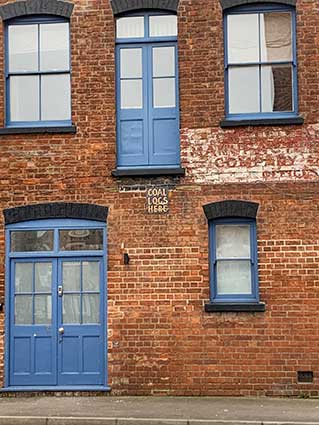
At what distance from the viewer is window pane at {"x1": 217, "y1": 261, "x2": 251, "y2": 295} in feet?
40.6

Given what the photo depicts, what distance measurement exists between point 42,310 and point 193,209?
3.22 meters

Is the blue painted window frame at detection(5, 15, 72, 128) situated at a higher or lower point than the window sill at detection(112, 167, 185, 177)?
higher

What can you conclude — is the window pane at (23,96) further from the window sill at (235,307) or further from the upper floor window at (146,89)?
the window sill at (235,307)

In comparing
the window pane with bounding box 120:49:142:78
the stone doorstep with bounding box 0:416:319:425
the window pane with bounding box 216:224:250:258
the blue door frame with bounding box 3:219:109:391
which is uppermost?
the window pane with bounding box 120:49:142:78

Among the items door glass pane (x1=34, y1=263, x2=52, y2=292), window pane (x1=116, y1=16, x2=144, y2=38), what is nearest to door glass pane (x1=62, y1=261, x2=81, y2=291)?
door glass pane (x1=34, y1=263, x2=52, y2=292)

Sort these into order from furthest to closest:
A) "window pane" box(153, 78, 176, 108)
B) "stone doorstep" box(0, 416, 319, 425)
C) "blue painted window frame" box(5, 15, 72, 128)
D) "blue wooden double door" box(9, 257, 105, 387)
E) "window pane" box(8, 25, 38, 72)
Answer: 1. "window pane" box(8, 25, 38, 72)
2. "blue painted window frame" box(5, 15, 72, 128)
3. "window pane" box(153, 78, 176, 108)
4. "blue wooden double door" box(9, 257, 105, 387)
5. "stone doorstep" box(0, 416, 319, 425)

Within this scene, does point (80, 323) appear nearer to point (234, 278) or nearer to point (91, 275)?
point (91, 275)

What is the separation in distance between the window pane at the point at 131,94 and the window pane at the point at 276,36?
2.28 m

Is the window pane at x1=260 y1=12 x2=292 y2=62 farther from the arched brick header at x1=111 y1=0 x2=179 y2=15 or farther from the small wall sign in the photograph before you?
the small wall sign

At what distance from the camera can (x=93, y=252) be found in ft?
41.2

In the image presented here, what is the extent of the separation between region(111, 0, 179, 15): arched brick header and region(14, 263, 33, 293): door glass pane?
15.8ft

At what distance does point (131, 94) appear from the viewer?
42.1 ft

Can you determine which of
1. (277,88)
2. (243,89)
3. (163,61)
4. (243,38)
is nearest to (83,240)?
(163,61)

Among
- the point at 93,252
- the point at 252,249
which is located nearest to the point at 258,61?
the point at 252,249
